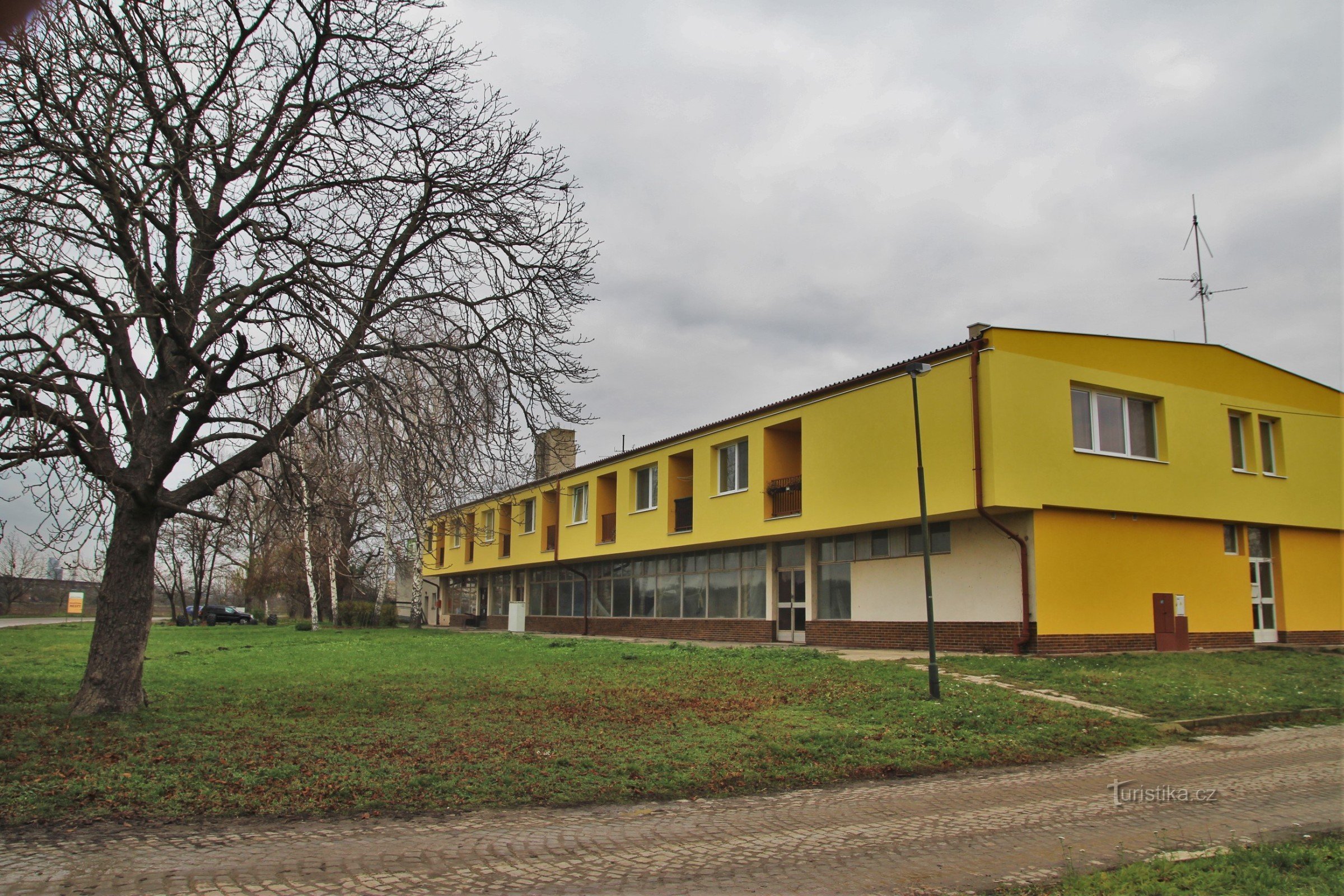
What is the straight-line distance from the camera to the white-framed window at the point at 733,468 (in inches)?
1099

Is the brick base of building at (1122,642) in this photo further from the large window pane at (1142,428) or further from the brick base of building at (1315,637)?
the large window pane at (1142,428)

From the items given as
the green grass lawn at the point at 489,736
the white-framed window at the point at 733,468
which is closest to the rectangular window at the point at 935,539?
the green grass lawn at the point at 489,736

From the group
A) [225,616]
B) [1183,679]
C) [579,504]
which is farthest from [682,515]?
[225,616]

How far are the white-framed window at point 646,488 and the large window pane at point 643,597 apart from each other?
9.28ft

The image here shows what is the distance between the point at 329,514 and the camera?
11695mm

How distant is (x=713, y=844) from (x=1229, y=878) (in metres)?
3.40

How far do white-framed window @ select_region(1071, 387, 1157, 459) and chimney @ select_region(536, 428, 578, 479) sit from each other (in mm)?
12677

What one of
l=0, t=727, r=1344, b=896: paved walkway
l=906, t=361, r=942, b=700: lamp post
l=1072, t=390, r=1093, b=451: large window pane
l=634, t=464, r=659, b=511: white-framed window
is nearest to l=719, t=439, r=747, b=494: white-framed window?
l=634, t=464, r=659, b=511: white-framed window

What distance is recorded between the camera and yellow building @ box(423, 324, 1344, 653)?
1920cm

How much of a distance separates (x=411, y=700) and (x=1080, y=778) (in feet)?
30.1

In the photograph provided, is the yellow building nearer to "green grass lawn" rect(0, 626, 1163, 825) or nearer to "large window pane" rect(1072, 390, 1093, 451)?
"large window pane" rect(1072, 390, 1093, 451)

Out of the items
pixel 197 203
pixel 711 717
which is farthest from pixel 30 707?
pixel 711 717

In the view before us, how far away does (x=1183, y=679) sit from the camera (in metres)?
15.5

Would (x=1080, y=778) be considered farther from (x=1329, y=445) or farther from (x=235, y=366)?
(x=1329, y=445)
